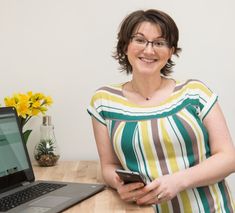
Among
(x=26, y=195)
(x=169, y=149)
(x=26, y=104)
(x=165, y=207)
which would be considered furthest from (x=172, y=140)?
(x=26, y=104)

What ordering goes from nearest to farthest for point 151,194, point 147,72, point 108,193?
1. point 151,194
2. point 108,193
3. point 147,72

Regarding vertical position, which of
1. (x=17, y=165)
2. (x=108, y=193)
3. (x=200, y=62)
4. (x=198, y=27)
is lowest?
(x=108, y=193)

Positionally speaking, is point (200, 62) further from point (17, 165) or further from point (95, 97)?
point (17, 165)

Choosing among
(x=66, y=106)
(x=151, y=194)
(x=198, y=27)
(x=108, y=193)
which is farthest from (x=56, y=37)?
(x=151, y=194)

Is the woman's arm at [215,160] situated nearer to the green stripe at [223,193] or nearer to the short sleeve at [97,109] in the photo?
the green stripe at [223,193]

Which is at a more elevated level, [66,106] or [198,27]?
[198,27]

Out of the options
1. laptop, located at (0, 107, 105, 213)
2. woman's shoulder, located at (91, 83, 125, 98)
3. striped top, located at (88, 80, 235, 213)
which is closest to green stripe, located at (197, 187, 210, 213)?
striped top, located at (88, 80, 235, 213)

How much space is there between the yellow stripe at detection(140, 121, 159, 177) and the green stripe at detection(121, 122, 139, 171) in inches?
1.3

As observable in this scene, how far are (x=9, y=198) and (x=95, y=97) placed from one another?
1.60ft

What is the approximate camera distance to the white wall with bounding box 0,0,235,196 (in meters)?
1.93

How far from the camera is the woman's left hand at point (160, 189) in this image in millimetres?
1245

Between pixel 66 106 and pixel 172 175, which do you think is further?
pixel 66 106

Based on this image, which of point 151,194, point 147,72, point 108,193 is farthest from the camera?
point 147,72

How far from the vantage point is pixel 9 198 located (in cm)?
131
